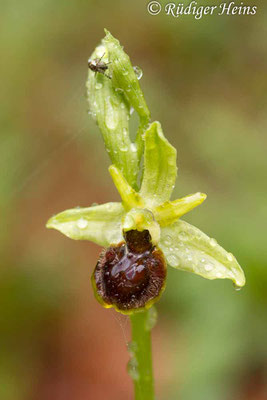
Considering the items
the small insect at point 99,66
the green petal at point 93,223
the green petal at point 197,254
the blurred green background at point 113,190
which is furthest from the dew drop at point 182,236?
the blurred green background at point 113,190

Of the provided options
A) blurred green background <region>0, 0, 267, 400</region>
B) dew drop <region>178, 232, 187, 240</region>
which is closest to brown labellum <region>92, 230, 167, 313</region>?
dew drop <region>178, 232, 187, 240</region>

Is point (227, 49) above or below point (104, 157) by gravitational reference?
above

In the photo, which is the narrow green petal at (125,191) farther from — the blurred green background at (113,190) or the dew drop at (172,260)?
the blurred green background at (113,190)

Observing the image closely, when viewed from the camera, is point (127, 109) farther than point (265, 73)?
No

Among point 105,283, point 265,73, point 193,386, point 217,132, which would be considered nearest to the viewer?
point 105,283

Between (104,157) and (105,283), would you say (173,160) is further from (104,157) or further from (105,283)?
(104,157)

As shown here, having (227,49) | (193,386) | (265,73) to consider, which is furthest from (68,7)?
(193,386)

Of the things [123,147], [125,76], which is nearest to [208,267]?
[123,147]
